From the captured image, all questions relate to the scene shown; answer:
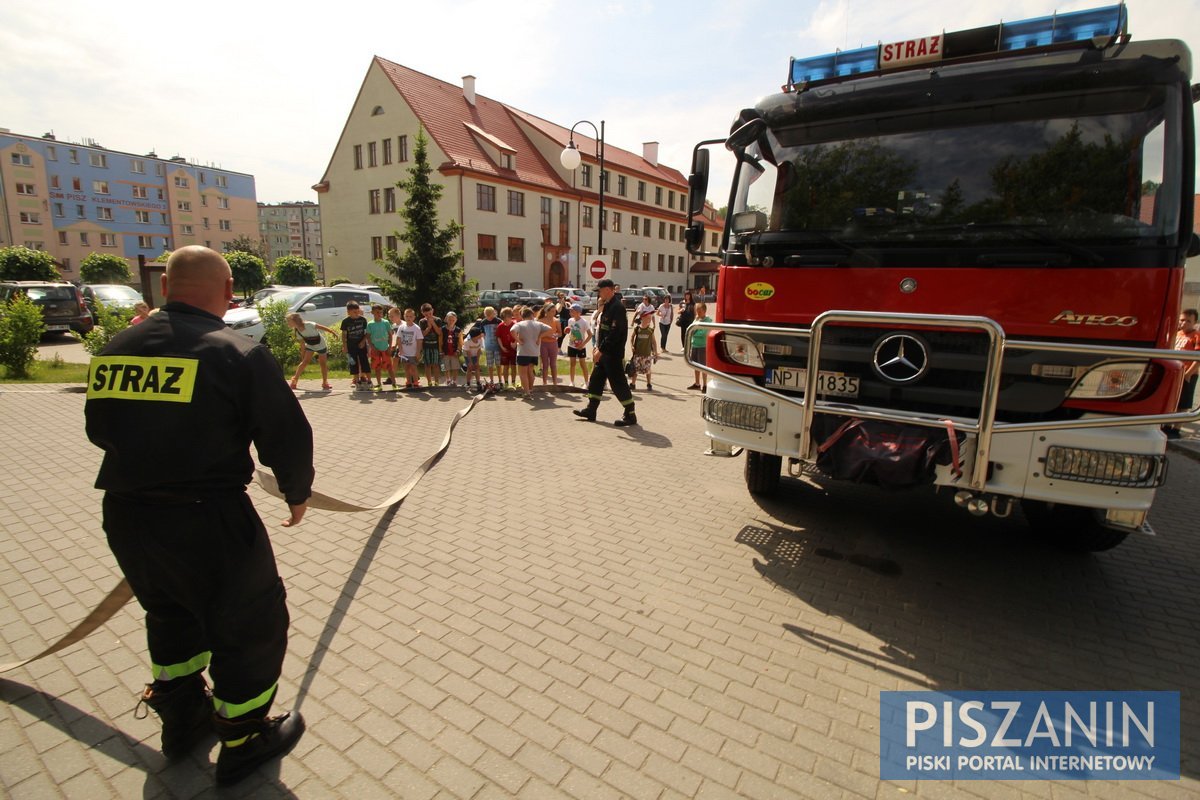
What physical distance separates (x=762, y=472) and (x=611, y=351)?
3.48m

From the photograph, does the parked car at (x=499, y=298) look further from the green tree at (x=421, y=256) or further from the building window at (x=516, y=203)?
the green tree at (x=421, y=256)

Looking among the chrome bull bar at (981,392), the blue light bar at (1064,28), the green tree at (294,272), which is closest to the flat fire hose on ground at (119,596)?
the chrome bull bar at (981,392)

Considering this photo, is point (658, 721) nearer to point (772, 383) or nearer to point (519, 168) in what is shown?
point (772, 383)

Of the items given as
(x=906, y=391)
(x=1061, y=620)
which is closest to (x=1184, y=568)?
(x=1061, y=620)

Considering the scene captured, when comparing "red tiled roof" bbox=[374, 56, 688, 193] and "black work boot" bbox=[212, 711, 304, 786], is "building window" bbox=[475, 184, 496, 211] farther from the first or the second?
"black work boot" bbox=[212, 711, 304, 786]

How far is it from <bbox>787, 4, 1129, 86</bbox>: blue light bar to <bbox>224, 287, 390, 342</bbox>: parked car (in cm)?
1220

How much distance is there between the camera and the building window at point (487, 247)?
115ft

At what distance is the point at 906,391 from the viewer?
3.50m

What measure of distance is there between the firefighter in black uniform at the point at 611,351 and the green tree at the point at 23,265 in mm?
37464

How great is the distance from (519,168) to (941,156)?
3717 centimetres

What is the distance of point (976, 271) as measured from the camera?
334 centimetres

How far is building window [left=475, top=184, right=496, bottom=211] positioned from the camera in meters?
34.2

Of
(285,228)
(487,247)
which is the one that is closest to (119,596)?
(487,247)

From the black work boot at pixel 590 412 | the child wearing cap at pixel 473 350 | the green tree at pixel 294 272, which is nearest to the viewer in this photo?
the black work boot at pixel 590 412
